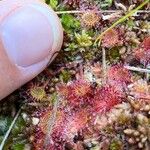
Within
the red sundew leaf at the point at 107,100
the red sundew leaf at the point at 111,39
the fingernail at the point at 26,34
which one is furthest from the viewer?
the red sundew leaf at the point at 111,39

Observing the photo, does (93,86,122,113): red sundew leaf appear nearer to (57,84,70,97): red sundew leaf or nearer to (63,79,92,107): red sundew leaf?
(63,79,92,107): red sundew leaf

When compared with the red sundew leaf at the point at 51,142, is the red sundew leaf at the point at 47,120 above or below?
above

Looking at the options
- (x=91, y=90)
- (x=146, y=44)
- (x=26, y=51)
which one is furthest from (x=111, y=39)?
(x=26, y=51)

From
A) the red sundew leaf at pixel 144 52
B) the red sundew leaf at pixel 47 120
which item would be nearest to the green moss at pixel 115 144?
the red sundew leaf at pixel 47 120

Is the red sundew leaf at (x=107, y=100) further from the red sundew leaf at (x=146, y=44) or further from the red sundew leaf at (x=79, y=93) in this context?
the red sundew leaf at (x=146, y=44)

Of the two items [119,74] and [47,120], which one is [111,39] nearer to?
[119,74]

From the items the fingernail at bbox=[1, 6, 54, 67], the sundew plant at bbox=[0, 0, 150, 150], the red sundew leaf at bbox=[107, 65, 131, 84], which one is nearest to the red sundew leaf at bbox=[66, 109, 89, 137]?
the sundew plant at bbox=[0, 0, 150, 150]
